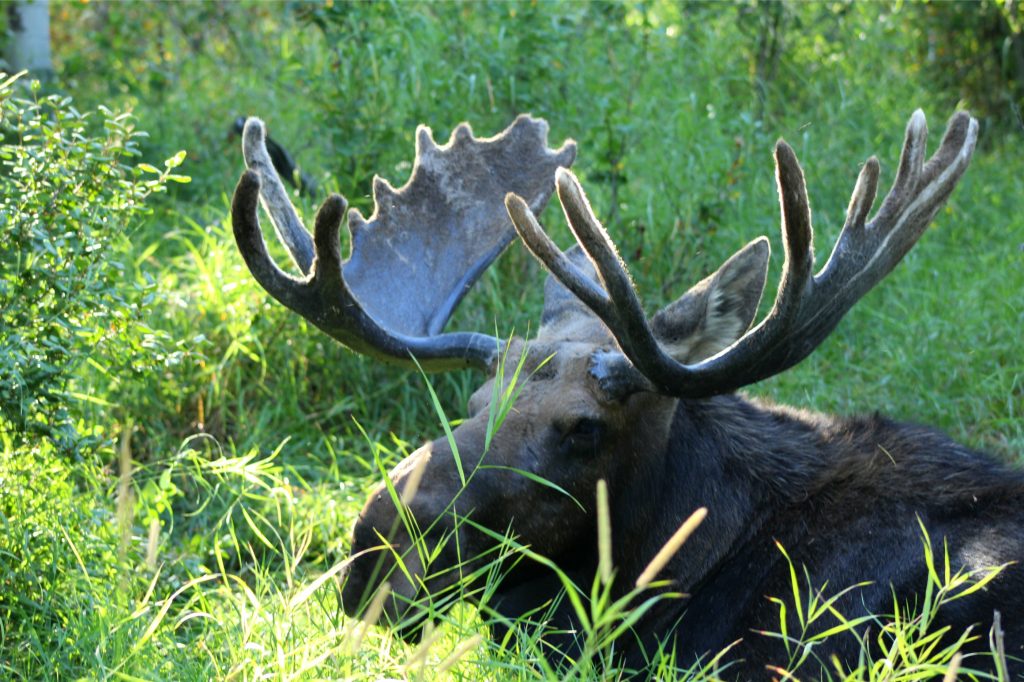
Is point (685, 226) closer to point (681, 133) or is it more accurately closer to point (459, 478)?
point (681, 133)

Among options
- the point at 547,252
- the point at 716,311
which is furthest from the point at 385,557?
the point at 716,311

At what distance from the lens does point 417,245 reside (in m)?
5.41

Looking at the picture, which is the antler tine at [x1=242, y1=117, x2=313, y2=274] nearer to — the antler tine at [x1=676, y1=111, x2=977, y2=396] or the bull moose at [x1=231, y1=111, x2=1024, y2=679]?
the bull moose at [x1=231, y1=111, x2=1024, y2=679]

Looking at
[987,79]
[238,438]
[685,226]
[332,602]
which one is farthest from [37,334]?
[987,79]

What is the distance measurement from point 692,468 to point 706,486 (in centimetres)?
7

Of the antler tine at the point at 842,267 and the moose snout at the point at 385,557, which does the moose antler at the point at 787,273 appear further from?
the moose snout at the point at 385,557

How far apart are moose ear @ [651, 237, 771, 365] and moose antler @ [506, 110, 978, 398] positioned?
22 centimetres

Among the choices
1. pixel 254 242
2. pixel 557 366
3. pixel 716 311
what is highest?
pixel 254 242

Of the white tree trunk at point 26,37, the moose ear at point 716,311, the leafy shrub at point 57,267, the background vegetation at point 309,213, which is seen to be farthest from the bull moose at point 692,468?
the white tree trunk at point 26,37

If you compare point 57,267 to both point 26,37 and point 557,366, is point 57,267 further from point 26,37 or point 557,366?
point 26,37

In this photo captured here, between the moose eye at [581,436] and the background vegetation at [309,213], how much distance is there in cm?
59

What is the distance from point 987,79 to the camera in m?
8.82

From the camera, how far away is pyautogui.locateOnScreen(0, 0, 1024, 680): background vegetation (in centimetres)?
430

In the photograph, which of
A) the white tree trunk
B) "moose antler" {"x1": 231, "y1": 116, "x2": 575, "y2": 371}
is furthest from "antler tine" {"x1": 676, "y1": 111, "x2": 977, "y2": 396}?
the white tree trunk
